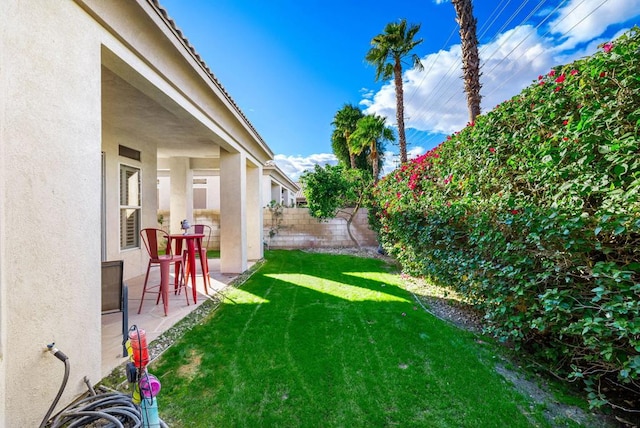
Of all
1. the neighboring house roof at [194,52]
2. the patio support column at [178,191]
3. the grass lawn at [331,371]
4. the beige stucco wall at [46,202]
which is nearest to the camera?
the beige stucco wall at [46,202]

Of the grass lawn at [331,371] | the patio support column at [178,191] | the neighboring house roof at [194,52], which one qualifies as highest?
the neighboring house roof at [194,52]

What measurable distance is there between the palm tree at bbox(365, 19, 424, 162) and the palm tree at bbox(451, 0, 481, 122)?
25.0 feet

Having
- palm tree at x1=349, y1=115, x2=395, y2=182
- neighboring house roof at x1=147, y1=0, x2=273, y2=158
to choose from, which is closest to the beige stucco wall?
neighboring house roof at x1=147, y1=0, x2=273, y2=158

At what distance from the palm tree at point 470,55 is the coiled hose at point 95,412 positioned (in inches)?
338

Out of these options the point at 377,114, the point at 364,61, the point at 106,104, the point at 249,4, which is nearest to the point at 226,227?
the point at 106,104

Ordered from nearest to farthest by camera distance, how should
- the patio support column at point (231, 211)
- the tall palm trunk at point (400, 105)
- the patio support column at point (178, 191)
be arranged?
the patio support column at point (231, 211) → the patio support column at point (178, 191) → the tall palm trunk at point (400, 105)

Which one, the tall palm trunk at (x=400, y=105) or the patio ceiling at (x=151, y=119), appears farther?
the tall palm trunk at (x=400, y=105)

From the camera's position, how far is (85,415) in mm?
2184

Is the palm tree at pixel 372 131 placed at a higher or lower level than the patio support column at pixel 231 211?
higher

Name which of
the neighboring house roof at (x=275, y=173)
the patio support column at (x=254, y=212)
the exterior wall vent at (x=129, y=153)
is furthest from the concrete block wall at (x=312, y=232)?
the exterior wall vent at (x=129, y=153)

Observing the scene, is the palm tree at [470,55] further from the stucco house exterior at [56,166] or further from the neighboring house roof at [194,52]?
the stucco house exterior at [56,166]

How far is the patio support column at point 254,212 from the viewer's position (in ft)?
34.7

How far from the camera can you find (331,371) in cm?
335

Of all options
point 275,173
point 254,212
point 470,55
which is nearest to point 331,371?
point 254,212
